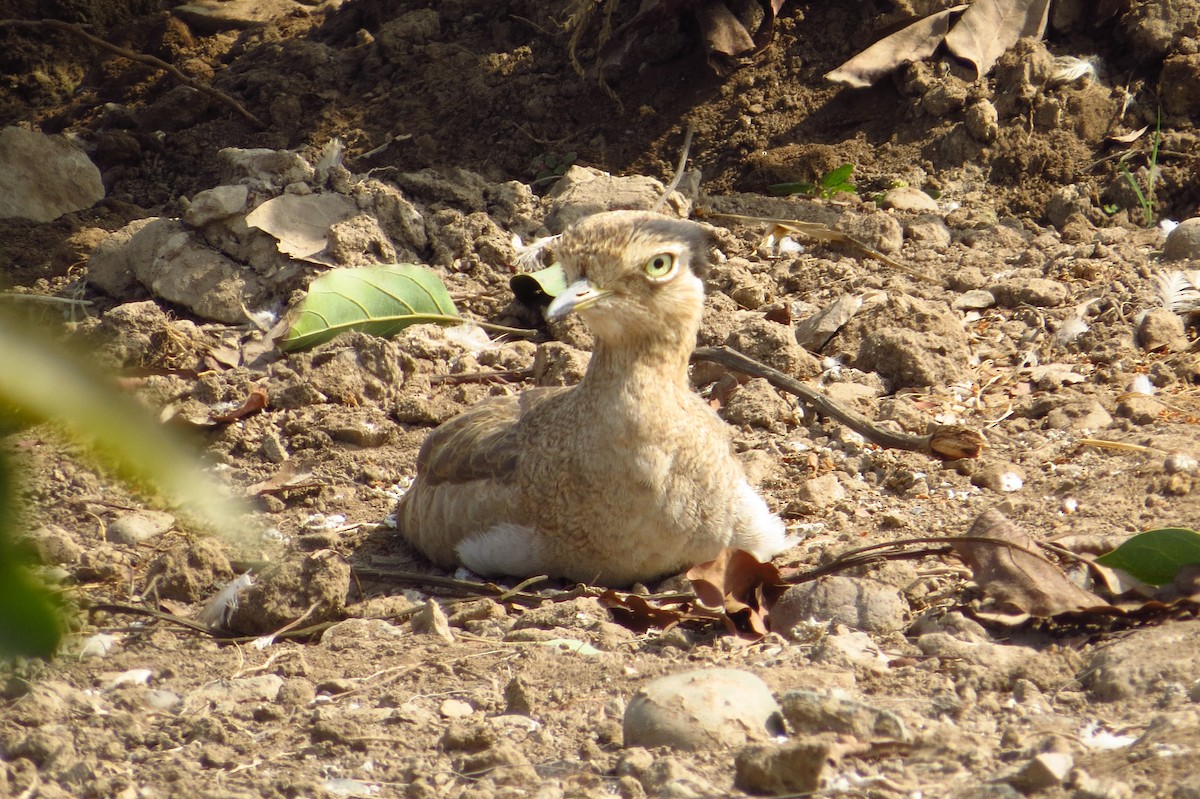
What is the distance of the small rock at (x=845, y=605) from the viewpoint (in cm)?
433

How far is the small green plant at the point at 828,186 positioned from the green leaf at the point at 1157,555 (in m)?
4.28

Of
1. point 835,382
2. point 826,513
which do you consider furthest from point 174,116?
point 826,513

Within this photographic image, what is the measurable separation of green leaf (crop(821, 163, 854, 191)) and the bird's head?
326cm

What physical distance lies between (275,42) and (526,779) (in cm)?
788

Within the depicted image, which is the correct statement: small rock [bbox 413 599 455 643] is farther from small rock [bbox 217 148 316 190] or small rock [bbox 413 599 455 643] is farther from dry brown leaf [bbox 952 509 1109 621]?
small rock [bbox 217 148 316 190]

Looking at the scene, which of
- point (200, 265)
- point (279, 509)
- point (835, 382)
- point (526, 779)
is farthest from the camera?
point (200, 265)

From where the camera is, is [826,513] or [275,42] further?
[275,42]

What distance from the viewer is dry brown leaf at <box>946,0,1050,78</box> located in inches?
323

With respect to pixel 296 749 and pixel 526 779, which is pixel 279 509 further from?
pixel 526 779

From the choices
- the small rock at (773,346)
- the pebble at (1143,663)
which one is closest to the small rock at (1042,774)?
the pebble at (1143,663)

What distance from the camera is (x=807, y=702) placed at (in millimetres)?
3316

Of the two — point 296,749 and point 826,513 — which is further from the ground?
point 296,749

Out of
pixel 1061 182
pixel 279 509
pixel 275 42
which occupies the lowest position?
pixel 279 509

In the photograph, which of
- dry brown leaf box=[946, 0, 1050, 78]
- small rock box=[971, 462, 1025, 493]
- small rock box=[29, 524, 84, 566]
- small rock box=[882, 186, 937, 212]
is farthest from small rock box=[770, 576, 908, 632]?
dry brown leaf box=[946, 0, 1050, 78]
